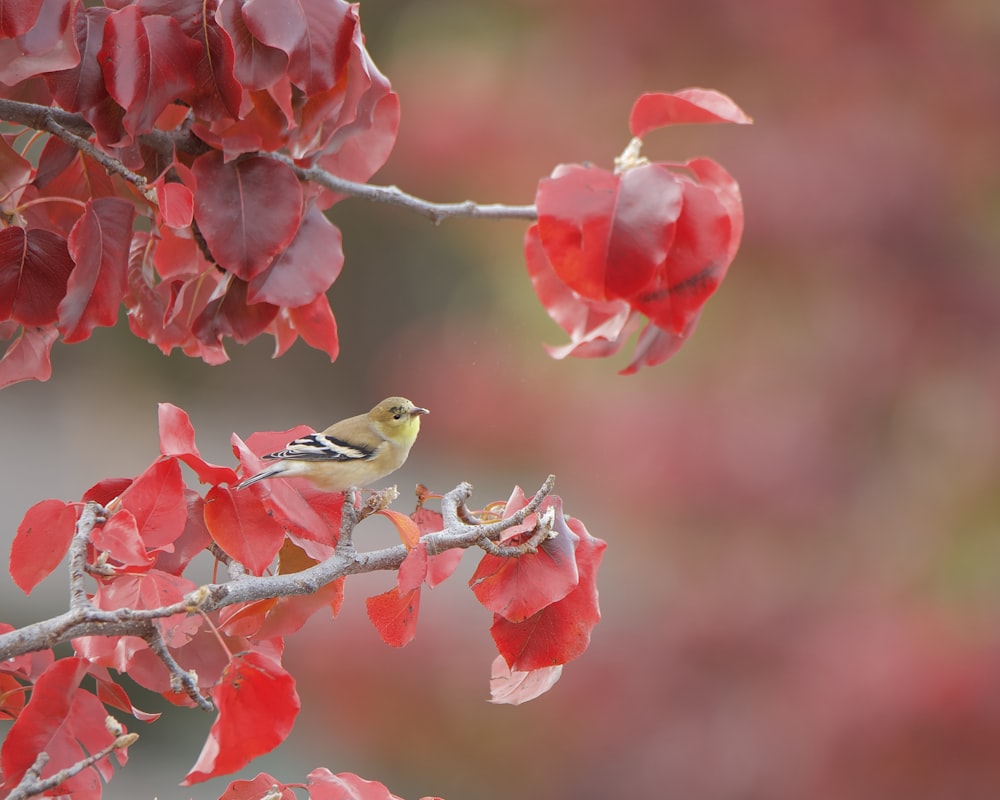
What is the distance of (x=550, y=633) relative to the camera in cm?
97

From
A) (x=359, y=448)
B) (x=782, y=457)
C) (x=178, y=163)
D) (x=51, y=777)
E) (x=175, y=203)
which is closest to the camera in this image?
(x=51, y=777)

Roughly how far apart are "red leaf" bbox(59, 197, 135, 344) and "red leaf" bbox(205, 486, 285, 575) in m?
0.17

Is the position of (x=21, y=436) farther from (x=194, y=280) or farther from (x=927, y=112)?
(x=194, y=280)

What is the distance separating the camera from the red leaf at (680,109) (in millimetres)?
1088

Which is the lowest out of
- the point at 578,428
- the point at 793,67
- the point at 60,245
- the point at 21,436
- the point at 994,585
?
the point at 21,436

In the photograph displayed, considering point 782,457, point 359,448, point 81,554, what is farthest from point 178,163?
point 782,457

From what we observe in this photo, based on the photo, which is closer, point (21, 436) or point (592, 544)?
point (592, 544)

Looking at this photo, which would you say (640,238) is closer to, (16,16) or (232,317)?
(232,317)

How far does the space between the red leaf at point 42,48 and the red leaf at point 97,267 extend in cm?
11

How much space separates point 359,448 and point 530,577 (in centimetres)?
71

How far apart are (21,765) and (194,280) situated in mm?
468

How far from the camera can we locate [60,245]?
952 millimetres

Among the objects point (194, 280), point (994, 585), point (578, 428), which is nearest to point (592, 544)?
point (194, 280)

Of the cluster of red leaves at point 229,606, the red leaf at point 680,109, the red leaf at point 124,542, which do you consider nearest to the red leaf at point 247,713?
the cluster of red leaves at point 229,606
